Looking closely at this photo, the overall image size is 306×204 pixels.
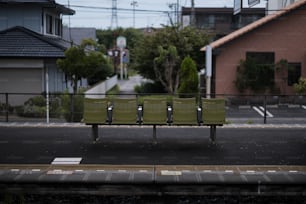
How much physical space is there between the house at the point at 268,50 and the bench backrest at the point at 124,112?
Result: 539 inches

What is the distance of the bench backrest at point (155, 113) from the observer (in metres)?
8.51

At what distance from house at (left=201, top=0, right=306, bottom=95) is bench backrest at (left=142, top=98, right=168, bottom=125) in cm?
1359

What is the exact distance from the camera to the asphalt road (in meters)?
7.34

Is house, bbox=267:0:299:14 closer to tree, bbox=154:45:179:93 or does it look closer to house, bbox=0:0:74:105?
tree, bbox=154:45:179:93


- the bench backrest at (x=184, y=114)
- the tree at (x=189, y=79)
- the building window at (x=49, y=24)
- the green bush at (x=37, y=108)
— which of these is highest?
the building window at (x=49, y=24)

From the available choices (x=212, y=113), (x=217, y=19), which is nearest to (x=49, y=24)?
(x=212, y=113)

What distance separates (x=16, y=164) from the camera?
691cm

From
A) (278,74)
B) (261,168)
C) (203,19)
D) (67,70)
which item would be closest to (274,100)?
(278,74)

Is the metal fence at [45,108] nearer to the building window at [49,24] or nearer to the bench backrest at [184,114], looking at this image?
the bench backrest at [184,114]

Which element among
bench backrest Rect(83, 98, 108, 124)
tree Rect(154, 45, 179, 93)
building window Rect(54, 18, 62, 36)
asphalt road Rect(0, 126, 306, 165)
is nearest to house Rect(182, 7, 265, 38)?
tree Rect(154, 45, 179, 93)

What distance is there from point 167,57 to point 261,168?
666 inches

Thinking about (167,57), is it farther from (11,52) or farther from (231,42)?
(11,52)

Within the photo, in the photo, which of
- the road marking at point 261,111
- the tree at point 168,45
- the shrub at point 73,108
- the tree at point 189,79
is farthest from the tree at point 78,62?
the tree at point 168,45

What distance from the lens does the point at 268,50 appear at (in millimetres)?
22344
